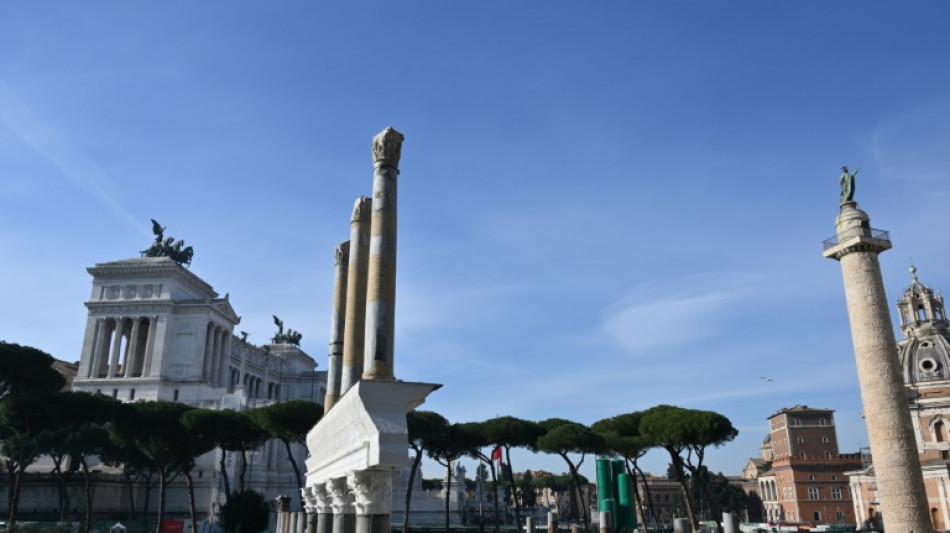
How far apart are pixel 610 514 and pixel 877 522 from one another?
55.4m

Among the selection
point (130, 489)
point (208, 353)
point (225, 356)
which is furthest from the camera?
point (225, 356)

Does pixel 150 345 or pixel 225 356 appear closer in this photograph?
pixel 150 345

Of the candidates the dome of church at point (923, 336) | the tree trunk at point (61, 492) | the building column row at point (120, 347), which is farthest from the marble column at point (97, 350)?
the dome of church at point (923, 336)

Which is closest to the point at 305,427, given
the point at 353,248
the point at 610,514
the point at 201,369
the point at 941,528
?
the point at 610,514

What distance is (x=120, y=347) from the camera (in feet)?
223

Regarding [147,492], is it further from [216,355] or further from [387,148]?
[387,148]

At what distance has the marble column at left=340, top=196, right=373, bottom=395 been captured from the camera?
53.5ft

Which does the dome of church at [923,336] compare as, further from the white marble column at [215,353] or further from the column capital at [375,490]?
the column capital at [375,490]

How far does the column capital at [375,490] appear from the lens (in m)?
11.1

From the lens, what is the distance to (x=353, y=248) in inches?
707

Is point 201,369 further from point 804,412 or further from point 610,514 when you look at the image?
point 804,412

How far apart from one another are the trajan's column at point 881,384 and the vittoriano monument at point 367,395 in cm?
2346

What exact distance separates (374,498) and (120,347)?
6628cm

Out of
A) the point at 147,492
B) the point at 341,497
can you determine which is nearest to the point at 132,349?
the point at 147,492
